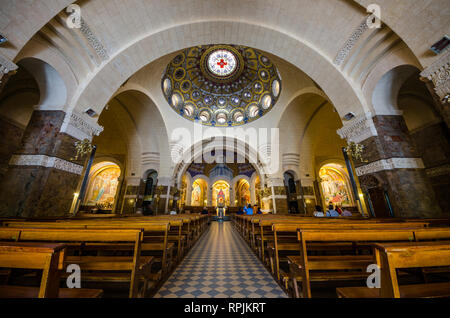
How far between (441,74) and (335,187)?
16993 mm

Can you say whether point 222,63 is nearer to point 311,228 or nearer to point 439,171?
point 439,171

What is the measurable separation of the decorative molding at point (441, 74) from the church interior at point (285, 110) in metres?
0.03

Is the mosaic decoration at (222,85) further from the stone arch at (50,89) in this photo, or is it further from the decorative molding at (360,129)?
the stone arch at (50,89)

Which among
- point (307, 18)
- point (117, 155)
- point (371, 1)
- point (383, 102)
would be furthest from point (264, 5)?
point (117, 155)

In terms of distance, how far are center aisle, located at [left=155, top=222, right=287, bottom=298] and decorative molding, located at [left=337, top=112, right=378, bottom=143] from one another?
5414 millimetres

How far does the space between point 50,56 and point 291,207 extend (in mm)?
14693

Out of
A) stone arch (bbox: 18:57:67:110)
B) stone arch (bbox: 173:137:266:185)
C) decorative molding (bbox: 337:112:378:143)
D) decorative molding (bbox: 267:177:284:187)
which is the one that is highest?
stone arch (bbox: 173:137:266:185)

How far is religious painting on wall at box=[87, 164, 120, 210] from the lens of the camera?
16297 millimetres

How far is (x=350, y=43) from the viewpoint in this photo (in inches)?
209

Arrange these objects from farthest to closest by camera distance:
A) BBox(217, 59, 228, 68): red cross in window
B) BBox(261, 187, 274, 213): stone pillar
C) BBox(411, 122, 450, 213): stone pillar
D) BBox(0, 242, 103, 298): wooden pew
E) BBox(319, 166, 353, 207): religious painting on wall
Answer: BBox(319, 166, 353, 207): religious painting on wall → BBox(217, 59, 228, 68): red cross in window → BBox(261, 187, 274, 213): stone pillar → BBox(411, 122, 450, 213): stone pillar → BBox(0, 242, 103, 298): wooden pew

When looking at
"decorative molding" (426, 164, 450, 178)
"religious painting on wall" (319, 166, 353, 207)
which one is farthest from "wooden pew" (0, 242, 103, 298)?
"religious painting on wall" (319, 166, 353, 207)

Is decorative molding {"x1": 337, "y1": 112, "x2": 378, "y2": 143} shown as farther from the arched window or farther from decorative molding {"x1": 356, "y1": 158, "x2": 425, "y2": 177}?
the arched window

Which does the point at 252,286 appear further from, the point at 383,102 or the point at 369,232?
the point at 383,102

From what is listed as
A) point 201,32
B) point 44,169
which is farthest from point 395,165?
point 44,169
